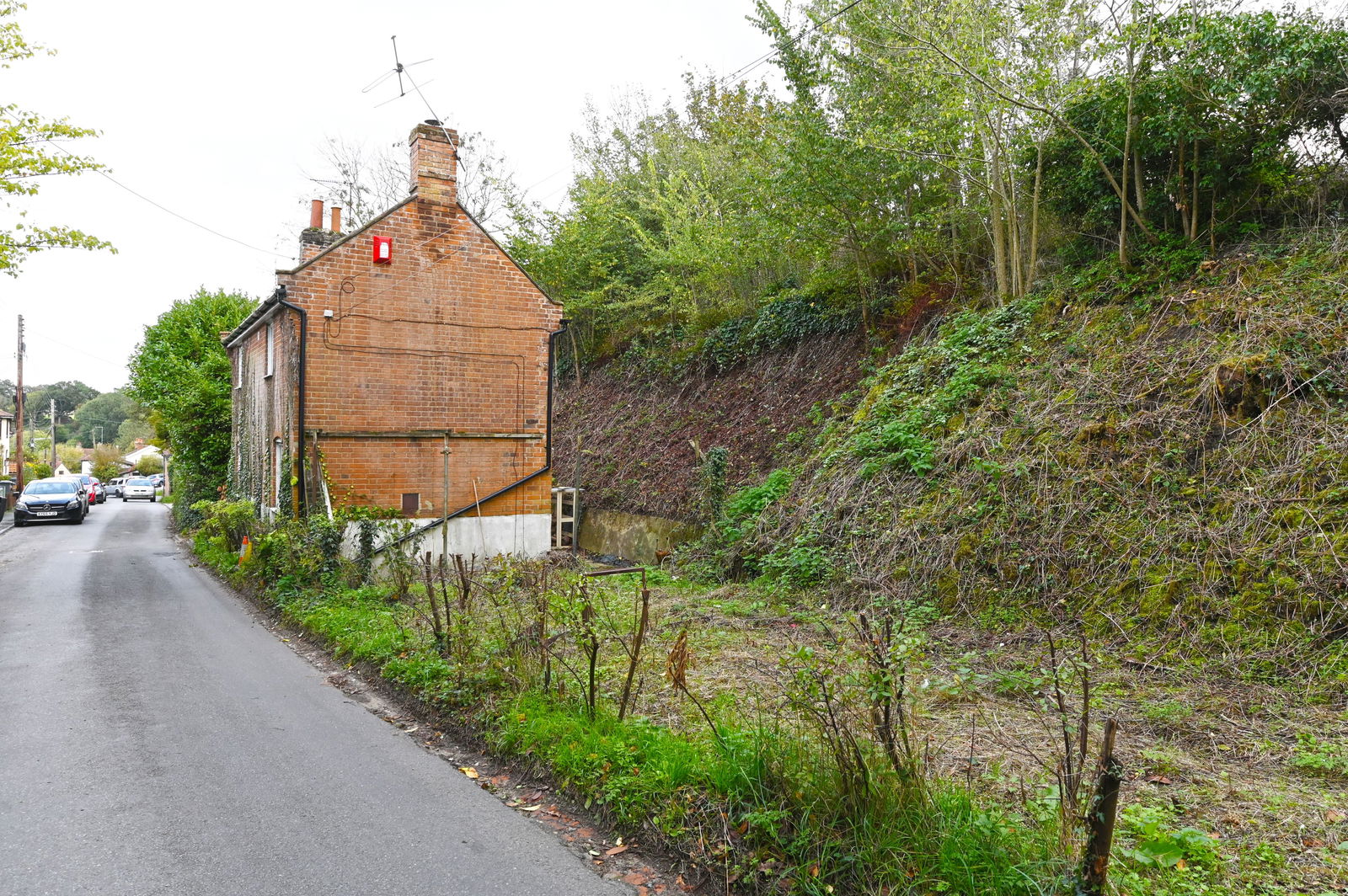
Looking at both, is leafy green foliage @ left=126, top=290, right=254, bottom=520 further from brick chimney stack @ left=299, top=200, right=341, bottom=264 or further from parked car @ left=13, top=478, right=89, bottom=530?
brick chimney stack @ left=299, top=200, right=341, bottom=264

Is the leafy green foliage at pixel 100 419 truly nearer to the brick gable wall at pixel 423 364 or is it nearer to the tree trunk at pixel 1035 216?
the brick gable wall at pixel 423 364

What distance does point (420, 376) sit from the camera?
15180 mm

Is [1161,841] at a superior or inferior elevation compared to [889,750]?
inferior

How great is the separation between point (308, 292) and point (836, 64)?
10103 millimetres

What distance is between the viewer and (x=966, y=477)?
9.61 metres

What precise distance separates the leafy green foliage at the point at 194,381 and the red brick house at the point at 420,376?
893 centimetres

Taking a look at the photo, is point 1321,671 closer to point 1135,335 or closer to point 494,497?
point 1135,335

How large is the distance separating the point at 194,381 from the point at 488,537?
1431 centimetres

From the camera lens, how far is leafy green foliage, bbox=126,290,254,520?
2419 cm

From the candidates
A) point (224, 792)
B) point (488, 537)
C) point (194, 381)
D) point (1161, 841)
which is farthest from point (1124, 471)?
point (194, 381)

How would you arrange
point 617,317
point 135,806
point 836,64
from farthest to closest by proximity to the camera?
point 617,317
point 836,64
point 135,806

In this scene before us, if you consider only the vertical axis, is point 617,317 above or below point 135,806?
above

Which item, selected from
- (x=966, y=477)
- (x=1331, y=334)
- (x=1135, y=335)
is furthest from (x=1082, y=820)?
(x=1135, y=335)

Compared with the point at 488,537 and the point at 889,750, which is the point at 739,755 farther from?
the point at 488,537
